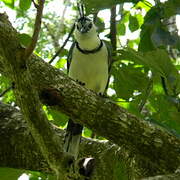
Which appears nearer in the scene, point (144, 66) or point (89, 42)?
point (144, 66)

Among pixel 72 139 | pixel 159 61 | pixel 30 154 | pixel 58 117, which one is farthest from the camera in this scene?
pixel 58 117

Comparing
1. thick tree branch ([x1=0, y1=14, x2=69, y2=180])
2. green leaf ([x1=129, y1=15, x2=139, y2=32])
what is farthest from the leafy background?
thick tree branch ([x1=0, y1=14, x2=69, y2=180])

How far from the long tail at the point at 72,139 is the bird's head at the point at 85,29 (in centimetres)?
94

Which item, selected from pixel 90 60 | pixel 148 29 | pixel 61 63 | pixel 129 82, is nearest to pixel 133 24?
pixel 90 60

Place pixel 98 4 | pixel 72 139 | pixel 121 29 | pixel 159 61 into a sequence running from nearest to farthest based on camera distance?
1. pixel 159 61
2. pixel 98 4
3. pixel 72 139
4. pixel 121 29

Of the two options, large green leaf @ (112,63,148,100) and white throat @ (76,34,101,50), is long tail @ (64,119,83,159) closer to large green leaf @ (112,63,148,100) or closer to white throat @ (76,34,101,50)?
large green leaf @ (112,63,148,100)

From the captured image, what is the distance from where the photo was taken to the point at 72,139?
3279mm

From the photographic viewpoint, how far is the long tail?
322 centimetres

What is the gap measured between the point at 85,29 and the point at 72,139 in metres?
1.22

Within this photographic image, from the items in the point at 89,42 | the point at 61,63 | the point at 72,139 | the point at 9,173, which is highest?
the point at 89,42

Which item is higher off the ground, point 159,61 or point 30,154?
point 159,61

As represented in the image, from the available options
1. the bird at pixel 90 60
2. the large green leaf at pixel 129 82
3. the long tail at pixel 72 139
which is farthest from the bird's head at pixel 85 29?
the long tail at pixel 72 139

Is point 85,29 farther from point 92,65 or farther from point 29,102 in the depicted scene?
point 29,102

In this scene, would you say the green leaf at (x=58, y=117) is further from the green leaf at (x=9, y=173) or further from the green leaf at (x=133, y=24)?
the green leaf at (x=133, y=24)
